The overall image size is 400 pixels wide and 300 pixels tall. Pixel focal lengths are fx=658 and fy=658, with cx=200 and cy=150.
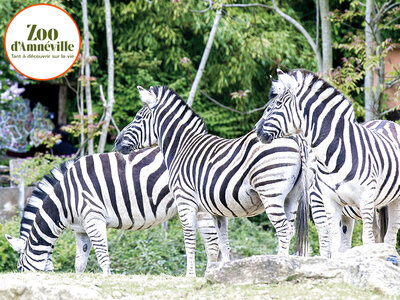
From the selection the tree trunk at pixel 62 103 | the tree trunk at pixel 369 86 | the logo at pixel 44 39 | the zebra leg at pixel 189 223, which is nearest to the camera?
the zebra leg at pixel 189 223

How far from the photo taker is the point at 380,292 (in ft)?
16.6

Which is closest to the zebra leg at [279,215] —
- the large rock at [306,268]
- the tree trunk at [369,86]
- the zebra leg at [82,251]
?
the large rock at [306,268]

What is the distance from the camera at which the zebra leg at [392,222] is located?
23.2 ft

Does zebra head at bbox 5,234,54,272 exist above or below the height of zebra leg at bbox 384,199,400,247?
below

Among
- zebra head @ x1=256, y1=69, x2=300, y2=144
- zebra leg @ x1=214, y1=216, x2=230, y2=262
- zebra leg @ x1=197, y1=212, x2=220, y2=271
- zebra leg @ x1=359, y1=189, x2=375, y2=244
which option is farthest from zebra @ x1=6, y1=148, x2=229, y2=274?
zebra leg @ x1=359, y1=189, x2=375, y2=244

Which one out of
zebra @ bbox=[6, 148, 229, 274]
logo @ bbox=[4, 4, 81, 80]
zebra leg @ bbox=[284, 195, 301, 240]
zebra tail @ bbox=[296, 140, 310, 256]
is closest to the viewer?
zebra tail @ bbox=[296, 140, 310, 256]

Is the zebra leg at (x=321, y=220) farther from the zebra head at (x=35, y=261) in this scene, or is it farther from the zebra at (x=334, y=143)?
the zebra head at (x=35, y=261)

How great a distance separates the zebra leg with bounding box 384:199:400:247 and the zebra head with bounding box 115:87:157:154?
2.73m

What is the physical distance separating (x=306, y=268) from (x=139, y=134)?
2832mm

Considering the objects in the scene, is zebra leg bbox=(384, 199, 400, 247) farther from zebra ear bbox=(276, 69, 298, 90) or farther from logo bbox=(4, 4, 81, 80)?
logo bbox=(4, 4, 81, 80)

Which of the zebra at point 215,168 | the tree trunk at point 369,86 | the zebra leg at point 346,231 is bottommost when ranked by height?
the zebra leg at point 346,231

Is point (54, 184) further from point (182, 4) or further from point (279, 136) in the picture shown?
point (182, 4)

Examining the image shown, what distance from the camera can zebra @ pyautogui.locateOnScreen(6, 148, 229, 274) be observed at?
25.7 feet

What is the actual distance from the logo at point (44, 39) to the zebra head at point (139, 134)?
530cm
